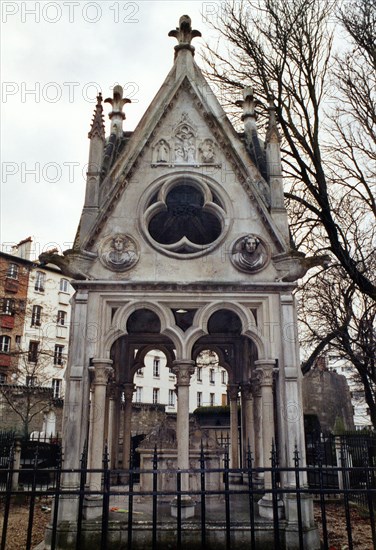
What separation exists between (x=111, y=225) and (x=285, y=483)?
5.34 meters

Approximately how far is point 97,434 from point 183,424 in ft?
4.67

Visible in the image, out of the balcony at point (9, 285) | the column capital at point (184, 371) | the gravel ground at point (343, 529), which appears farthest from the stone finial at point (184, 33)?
the balcony at point (9, 285)

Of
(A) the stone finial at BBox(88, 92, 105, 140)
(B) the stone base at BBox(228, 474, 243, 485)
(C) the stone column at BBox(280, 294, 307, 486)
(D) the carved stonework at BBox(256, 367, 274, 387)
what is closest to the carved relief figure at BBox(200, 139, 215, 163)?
(A) the stone finial at BBox(88, 92, 105, 140)

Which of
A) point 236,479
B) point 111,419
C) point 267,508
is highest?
point 111,419

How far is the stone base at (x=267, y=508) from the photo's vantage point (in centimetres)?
753

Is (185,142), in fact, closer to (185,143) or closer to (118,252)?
(185,143)

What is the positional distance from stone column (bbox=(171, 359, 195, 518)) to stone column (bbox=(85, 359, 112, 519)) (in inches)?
47.4

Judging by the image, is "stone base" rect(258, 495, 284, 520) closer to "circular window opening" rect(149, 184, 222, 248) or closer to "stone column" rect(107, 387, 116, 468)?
"stone column" rect(107, 387, 116, 468)

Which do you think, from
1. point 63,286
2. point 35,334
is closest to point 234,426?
point 35,334

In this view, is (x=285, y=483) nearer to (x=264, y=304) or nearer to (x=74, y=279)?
(x=264, y=304)

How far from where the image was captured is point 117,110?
10.9 metres

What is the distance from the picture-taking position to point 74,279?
341 inches

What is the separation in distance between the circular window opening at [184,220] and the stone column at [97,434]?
325 cm

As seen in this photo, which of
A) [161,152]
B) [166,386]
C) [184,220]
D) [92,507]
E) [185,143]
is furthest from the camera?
[166,386]
